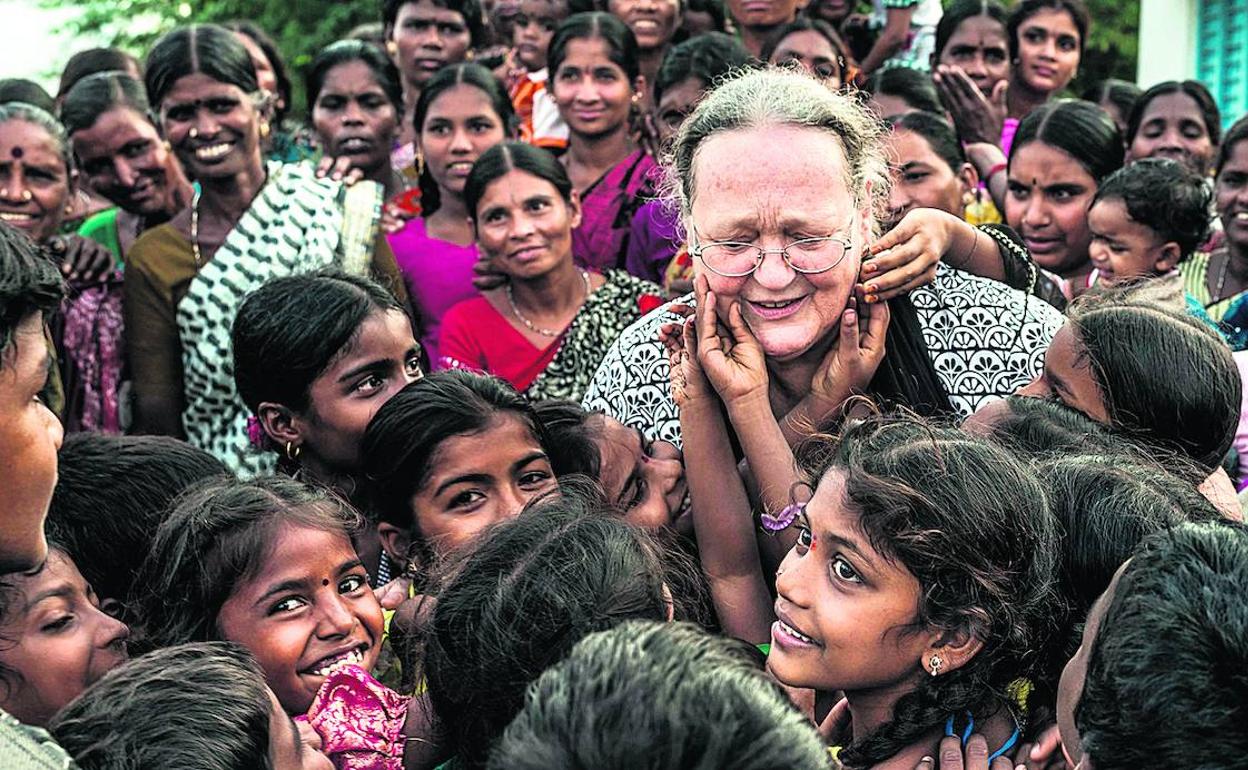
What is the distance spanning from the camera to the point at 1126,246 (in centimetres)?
494

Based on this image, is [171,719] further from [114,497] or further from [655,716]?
[114,497]

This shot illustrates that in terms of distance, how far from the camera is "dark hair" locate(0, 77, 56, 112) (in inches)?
228

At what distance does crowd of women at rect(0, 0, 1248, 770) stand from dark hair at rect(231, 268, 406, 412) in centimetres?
1

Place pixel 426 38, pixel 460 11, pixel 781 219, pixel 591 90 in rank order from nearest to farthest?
pixel 781 219, pixel 591 90, pixel 426 38, pixel 460 11

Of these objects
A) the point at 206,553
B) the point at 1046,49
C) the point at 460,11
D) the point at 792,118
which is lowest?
the point at 206,553

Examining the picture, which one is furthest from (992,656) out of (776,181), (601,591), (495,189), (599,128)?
(599,128)

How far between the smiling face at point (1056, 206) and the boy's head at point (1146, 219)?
282mm

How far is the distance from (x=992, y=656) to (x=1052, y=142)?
11.2 ft

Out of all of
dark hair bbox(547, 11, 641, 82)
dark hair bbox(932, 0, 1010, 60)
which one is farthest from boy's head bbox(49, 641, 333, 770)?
dark hair bbox(932, 0, 1010, 60)

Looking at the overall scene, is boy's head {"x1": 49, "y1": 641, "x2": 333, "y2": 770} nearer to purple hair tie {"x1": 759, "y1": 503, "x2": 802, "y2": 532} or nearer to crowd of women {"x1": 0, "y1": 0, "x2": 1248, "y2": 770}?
crowd of women {"x1": 0, "y1": 0, "x2": 1248, "y2": 770}

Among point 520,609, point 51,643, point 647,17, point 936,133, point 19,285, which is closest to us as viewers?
point 19,285

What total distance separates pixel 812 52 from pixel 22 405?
172 inches

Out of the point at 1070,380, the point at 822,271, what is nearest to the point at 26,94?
the point at 822,271

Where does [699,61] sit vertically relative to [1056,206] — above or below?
above
